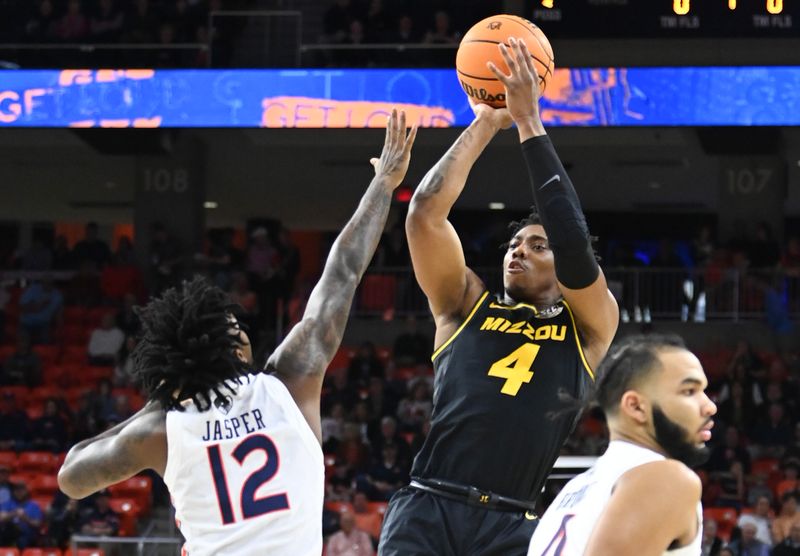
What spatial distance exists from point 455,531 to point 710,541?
28.2 ft

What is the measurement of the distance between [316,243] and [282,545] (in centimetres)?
2549

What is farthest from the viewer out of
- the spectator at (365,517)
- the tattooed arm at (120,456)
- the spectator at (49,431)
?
the spectator at (49,431)

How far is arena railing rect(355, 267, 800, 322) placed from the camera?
1830 cm

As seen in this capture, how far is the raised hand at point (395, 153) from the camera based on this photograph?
5020 millimetres

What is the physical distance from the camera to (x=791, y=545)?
12.8 meters

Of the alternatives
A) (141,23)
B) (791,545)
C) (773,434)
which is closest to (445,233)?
(791,545)

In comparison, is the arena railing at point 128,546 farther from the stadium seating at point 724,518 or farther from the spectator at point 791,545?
the spectator at point 791,545

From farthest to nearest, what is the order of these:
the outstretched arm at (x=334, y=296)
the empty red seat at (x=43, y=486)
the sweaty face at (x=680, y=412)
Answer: the empty red seat at (x=43, y=486) < the outstretched arm at (x=334, y=296) < the sweaty face at (x=680, y=412)

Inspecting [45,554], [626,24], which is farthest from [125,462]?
[626,24]

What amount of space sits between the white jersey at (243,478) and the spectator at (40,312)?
1601cm

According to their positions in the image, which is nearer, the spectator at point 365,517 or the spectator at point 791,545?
the spectator at point 791,545

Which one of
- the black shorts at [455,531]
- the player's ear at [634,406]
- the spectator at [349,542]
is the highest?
the player's ear at [634,406]

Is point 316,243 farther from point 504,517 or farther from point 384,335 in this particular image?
point 504,517

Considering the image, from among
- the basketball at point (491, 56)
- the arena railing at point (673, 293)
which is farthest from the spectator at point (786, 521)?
the basketball at point (491, 56)
